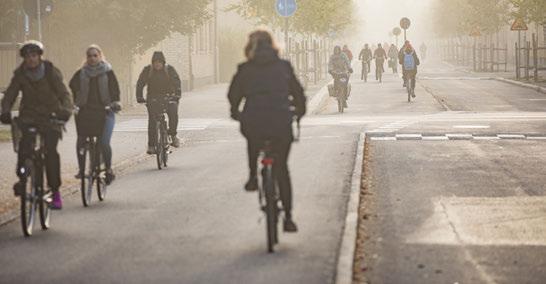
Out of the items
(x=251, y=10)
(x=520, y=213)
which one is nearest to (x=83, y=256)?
(x=520, y=213)

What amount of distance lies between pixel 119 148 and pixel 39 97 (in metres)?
9.08

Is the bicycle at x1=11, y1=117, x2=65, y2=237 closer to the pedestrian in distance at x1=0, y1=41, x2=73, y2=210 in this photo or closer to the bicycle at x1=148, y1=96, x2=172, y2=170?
the pedestrian in distance at x1=0, y1=41, x2=73, y2=210

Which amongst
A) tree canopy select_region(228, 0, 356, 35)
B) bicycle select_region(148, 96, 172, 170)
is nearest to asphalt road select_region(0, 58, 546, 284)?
bicycle select_region(148, 96, 172, 170)

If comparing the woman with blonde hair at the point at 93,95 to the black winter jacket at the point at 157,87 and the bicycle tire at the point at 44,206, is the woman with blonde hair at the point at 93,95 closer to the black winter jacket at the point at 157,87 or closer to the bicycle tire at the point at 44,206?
the bicycle tire at the point at 44,206

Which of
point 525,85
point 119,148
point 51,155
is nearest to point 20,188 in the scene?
point 51,155

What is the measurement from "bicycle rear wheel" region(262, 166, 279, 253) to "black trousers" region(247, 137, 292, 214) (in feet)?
0.51

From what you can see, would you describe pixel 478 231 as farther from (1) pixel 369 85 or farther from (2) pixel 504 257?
(1) pixel 369 85

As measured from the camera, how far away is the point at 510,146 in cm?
1906

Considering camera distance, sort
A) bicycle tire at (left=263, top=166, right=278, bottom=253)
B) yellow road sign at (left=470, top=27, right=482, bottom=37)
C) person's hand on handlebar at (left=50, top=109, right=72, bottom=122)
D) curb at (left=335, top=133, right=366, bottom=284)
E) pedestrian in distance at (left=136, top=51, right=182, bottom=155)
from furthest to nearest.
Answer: yellow road sign at (left=470, top=27, right=482, bottom=37)
pedestrian in distance at (left=136, top=51, right=182, bottom=155)
person's hand on handlebar at (left=50, top=109, right=72, bottom=122)
bicycle tire at (left=263, top=166, right=278, bottom=253)
curb at (left=335, top=133, right=366, bottom=284)

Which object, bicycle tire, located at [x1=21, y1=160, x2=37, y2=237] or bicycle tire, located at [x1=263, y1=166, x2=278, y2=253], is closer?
bicycle tire, located at [x1=263, y1=166, x2=278, y2=253]

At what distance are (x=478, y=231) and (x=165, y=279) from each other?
339 centimetres

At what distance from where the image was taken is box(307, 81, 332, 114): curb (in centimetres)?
3223

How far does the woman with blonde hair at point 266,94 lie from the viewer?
29.1 feet

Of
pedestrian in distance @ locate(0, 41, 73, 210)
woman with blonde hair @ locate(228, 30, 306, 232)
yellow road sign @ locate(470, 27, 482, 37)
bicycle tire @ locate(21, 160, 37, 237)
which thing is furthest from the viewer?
yellow road sign @ locate(470, 27, 482, 37)
